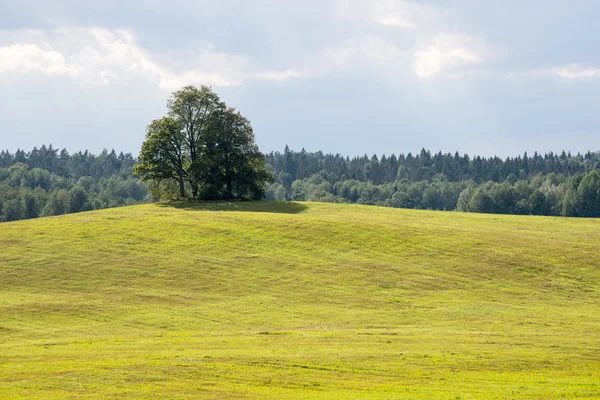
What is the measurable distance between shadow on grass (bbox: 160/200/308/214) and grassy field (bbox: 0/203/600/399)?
301 inches

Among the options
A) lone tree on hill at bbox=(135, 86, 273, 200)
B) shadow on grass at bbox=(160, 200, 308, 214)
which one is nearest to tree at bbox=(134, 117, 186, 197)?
lone tree on hill at bbox=(135, 86, 273, 200)

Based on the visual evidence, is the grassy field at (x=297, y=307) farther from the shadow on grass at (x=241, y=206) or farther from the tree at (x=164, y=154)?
the tree at (x=164, y=154)

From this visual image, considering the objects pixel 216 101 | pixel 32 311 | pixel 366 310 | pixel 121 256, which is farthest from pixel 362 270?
pixel 216 101

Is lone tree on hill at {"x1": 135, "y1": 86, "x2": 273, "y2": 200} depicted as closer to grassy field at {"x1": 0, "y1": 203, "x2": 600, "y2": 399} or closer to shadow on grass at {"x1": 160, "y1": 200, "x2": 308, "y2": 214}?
shadow on grass at {"x1": 160, "y1": 200, "x2": 308, "y2": 214}

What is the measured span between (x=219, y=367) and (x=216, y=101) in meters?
83.2

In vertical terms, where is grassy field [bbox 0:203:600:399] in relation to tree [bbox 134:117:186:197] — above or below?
below

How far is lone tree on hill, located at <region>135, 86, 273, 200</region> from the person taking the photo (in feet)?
345

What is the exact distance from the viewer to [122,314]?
153 ft

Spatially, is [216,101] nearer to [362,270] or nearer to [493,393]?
[362,270]

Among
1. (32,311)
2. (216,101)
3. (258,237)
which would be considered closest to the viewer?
(32,311)

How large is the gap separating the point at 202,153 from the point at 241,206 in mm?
13970

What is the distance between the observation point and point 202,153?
354 feet

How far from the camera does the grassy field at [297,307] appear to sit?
29378 millimetres

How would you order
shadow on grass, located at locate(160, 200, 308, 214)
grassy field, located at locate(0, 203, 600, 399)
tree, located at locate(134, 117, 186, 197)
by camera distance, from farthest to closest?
1. tree, located at locate(134, 117, 186, 197)
2. shadow on grass, located at locate(160, 200, 308, 214)
3. grassy field, located at locate(0, 203, 600, 399)
